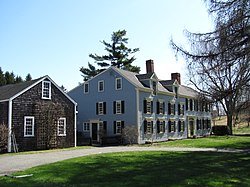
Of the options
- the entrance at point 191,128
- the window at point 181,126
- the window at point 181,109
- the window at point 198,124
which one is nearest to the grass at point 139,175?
the window at point 181,126

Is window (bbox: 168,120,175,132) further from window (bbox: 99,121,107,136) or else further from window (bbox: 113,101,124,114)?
window (bbox: 99,121,107,136)

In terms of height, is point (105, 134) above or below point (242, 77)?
below

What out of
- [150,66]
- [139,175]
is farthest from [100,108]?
[139,175]

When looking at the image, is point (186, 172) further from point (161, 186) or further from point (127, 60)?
point (127, 60)

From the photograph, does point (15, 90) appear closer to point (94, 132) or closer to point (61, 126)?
point (61, 126)

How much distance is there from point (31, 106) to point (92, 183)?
1661cm

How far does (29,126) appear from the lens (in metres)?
24.5

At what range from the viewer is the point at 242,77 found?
47.2 feet

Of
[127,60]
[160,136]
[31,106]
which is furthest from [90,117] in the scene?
[127,60]

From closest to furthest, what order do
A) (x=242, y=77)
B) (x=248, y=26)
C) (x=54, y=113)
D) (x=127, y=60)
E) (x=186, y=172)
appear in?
1. (x=186, y=172)
2. (x=248, y=26)
3. (x=242, y=77)
4. (x=54, y=113)
5. (x=127, y=60)

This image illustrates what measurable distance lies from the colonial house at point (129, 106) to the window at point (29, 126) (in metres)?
10.2

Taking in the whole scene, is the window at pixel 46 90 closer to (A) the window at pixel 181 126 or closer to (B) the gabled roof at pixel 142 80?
(B) the gabled roof at pixel 142 80

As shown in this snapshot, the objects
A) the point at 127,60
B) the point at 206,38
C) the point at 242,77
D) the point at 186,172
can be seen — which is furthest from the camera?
the point at 127,60

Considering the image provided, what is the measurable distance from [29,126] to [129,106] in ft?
38.4
